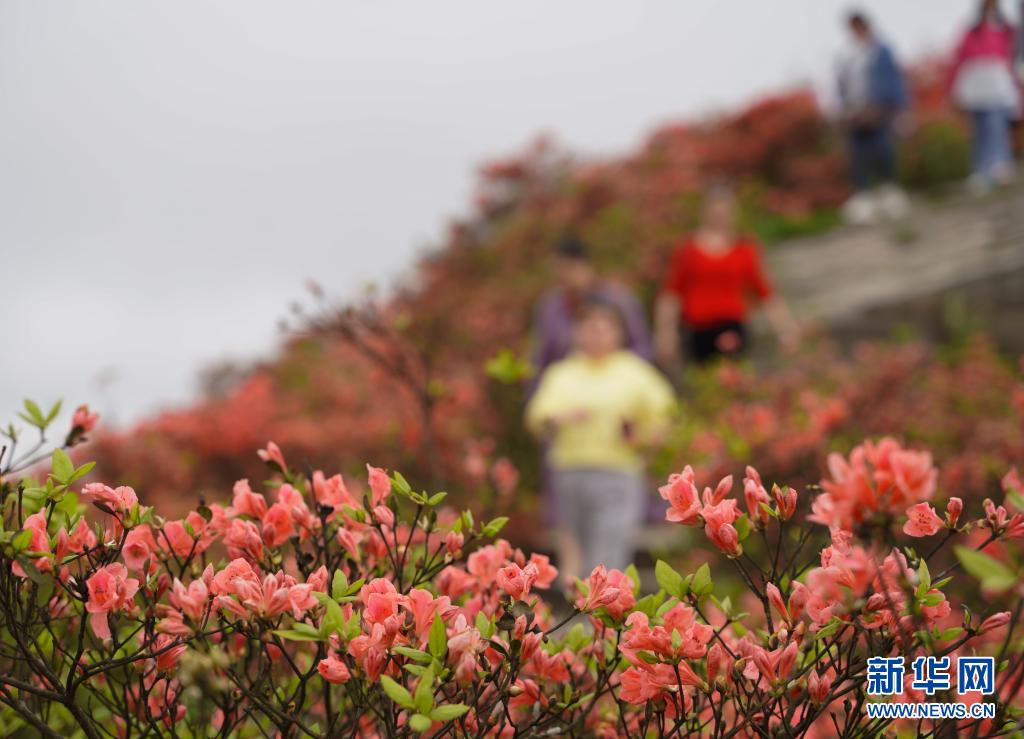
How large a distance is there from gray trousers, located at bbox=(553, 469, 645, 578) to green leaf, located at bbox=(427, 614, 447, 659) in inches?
136

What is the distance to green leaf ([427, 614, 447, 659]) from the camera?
1220mm

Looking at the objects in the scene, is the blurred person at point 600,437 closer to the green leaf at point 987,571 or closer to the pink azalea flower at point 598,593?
the pink azalea flower at point 598,593

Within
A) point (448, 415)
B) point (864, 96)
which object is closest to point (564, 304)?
point (448, 415)

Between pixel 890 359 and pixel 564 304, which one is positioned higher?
pixel 564 304

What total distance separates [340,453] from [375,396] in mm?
1739

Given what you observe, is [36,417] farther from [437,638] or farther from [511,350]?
[511,350]

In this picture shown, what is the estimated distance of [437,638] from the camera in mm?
1224

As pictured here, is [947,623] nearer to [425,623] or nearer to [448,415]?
[425,623]

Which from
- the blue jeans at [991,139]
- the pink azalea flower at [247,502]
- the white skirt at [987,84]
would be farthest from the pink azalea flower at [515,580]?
the blue jeans at [991,139]

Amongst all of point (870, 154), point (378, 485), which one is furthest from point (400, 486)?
point (870, 154)

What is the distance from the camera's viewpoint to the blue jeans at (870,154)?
10.0 meters

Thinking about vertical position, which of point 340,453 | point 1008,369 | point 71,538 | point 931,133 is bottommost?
point 1008,369

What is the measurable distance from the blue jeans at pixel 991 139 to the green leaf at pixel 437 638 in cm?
989

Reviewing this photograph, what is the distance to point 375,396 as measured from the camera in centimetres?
941
